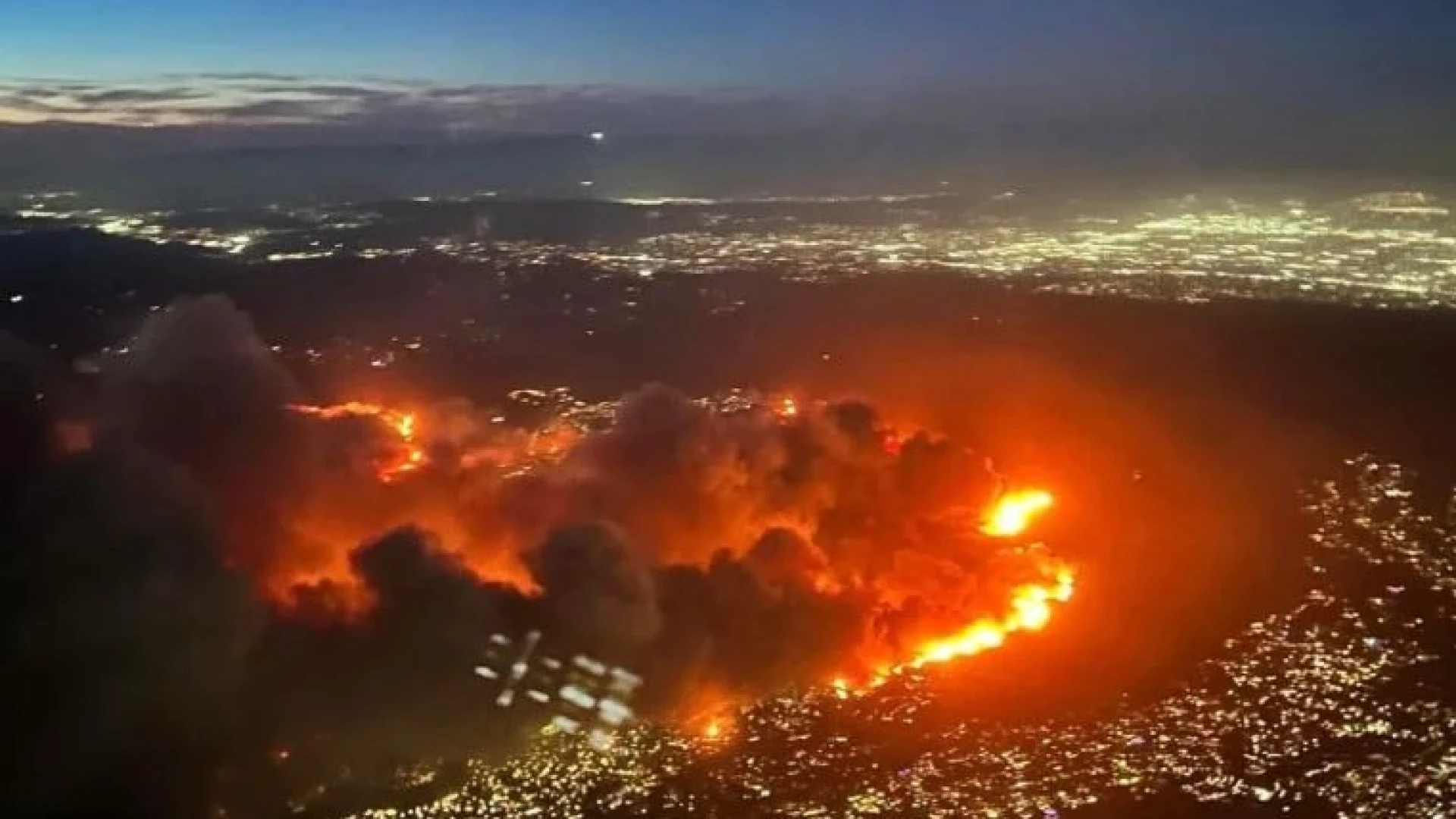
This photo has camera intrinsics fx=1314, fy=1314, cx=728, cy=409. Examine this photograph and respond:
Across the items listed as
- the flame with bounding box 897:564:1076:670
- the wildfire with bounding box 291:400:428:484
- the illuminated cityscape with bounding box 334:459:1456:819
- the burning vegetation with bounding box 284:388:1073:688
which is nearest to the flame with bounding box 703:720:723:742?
the illuminated cityscape with bounding box 334:459:1456:819

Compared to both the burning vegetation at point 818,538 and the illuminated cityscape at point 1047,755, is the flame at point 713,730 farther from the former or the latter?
the burning vegetation at point 818,538

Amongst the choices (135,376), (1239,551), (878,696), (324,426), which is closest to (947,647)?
(878,696)

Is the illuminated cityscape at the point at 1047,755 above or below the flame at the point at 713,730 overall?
below

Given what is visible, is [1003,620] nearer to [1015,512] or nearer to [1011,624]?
[1011,624]

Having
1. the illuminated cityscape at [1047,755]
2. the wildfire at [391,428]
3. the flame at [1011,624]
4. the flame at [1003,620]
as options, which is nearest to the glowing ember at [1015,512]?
the flame at [1003,620]

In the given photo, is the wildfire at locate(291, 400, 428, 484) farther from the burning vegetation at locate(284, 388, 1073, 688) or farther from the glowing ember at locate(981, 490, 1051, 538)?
the glowing ember at locate(981, 490, 1051, 538)

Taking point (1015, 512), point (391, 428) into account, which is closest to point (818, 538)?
point (1015, 512)
